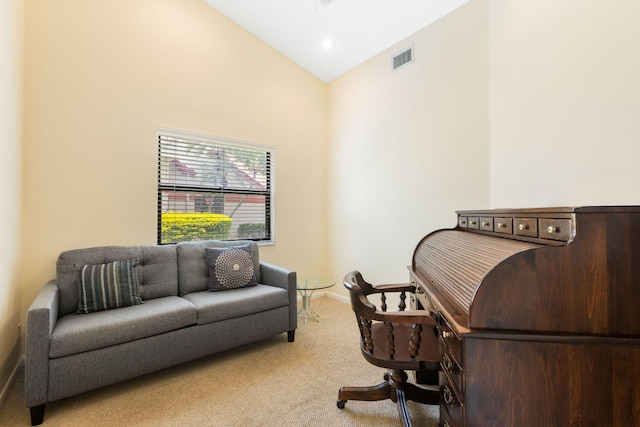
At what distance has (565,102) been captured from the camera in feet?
5.80

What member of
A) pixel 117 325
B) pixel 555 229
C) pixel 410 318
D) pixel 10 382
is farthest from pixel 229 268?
pixel 555 229

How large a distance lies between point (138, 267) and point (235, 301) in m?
0.88

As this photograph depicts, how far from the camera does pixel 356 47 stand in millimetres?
3264

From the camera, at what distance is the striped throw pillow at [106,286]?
210 centimetres

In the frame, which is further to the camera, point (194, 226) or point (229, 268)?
point (194, 226)

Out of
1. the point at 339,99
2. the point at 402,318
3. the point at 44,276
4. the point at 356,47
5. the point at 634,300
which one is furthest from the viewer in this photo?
the point at 339,99

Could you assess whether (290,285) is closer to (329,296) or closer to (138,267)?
(138,267)

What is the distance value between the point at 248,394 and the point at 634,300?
199cm

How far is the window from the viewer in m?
2.93

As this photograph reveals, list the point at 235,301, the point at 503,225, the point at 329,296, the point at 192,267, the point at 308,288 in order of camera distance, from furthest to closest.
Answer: the point at 329,296
the point at 308,288
the point at 192,267
the point at 235,301
the point at 503,225

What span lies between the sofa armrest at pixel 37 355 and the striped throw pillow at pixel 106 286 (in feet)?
1.48

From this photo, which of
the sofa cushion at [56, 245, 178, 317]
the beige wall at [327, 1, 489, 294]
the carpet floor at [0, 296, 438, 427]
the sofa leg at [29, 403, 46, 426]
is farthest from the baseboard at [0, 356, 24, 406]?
the beige wall at [327, 1, 489, 294]

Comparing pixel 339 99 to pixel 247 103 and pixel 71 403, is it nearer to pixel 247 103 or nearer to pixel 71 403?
pixel 247 103

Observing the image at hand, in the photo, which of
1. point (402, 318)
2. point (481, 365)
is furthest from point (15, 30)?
point (481, 365)
